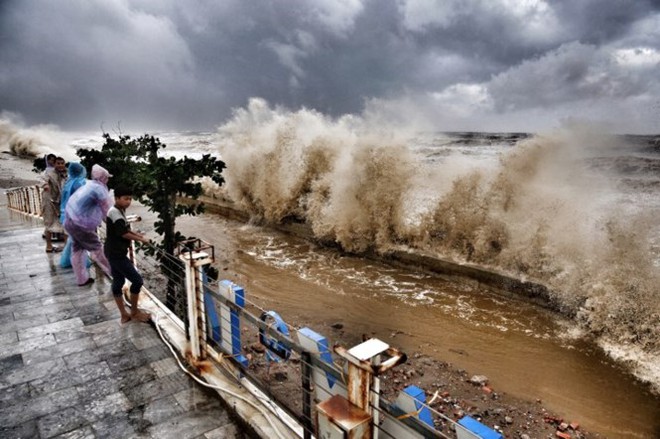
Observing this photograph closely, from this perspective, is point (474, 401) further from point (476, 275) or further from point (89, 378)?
point (89, 378)

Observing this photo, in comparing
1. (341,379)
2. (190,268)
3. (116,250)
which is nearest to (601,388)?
(341,379)

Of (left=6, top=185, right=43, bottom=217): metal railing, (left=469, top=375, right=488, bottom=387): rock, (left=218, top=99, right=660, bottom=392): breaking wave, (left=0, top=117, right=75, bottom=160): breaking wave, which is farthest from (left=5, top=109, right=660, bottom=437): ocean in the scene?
(left=0, top=117, right=75, bottom=160): breaking wave

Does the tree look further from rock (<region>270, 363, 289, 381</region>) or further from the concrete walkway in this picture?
rock (<region>270, 363, 289, 381</region>)

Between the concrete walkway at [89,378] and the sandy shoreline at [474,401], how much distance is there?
126cm

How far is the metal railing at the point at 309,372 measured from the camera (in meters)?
1.94

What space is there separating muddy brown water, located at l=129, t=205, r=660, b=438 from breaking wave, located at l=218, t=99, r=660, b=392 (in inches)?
30.8

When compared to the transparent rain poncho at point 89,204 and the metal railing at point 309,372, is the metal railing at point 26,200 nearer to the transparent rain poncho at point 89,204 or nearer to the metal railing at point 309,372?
the transparent rain poncho at point 89,204

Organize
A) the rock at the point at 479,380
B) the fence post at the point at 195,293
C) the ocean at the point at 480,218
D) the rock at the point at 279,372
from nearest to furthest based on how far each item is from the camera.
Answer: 1. the fence post at the point at 195,293
2. the rock at the point at 279,372
3. the rock at the point at 479,380
4. the ocean at the point at 480,218

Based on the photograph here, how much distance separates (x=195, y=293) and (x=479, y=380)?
375 cm

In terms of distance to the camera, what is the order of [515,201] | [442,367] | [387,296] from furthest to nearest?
[515,201] → [387,296] → [442,367]

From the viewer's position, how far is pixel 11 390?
Result: 337cm

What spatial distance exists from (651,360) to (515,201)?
16.3ft

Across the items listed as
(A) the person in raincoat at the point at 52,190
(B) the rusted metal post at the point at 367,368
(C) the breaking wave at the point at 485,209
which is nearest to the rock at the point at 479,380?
(C) the breaking wave at the point at 485,209

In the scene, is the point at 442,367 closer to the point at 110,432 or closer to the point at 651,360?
the point at 651,360
